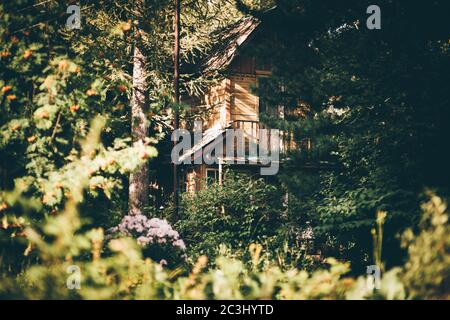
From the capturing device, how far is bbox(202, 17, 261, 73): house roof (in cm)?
1755

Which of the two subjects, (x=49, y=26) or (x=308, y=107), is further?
(x=308, y=107)

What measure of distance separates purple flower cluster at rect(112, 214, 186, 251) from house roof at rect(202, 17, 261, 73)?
10339 mm

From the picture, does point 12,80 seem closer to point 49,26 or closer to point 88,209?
point 49,26

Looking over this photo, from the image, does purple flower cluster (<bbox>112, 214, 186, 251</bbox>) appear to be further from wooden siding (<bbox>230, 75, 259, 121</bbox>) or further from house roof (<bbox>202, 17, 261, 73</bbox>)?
wooden siding (<bbox>230, 75, 259, 121</bbox>)

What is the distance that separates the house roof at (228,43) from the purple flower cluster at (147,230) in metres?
10.3

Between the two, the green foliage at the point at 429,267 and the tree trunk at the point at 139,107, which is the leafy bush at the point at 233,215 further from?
the green foliage at the point at 429,267

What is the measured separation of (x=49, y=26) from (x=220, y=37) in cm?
1442

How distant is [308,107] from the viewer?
29.9 ft

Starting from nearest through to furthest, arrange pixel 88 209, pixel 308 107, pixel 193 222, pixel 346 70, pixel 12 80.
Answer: pixel 12 80 < pixel 88 209 < pixel 346 70 < pixel 308 107 < pixel 193 222

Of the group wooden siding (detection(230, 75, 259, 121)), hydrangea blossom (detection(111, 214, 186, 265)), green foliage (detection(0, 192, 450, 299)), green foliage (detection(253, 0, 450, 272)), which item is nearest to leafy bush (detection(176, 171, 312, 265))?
green foliage (detection(253, 0, 450, 272))

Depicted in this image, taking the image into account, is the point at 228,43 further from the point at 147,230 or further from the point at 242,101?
the point at 147,230

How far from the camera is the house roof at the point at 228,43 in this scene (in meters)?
17.5

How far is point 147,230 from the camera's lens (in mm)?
7605
